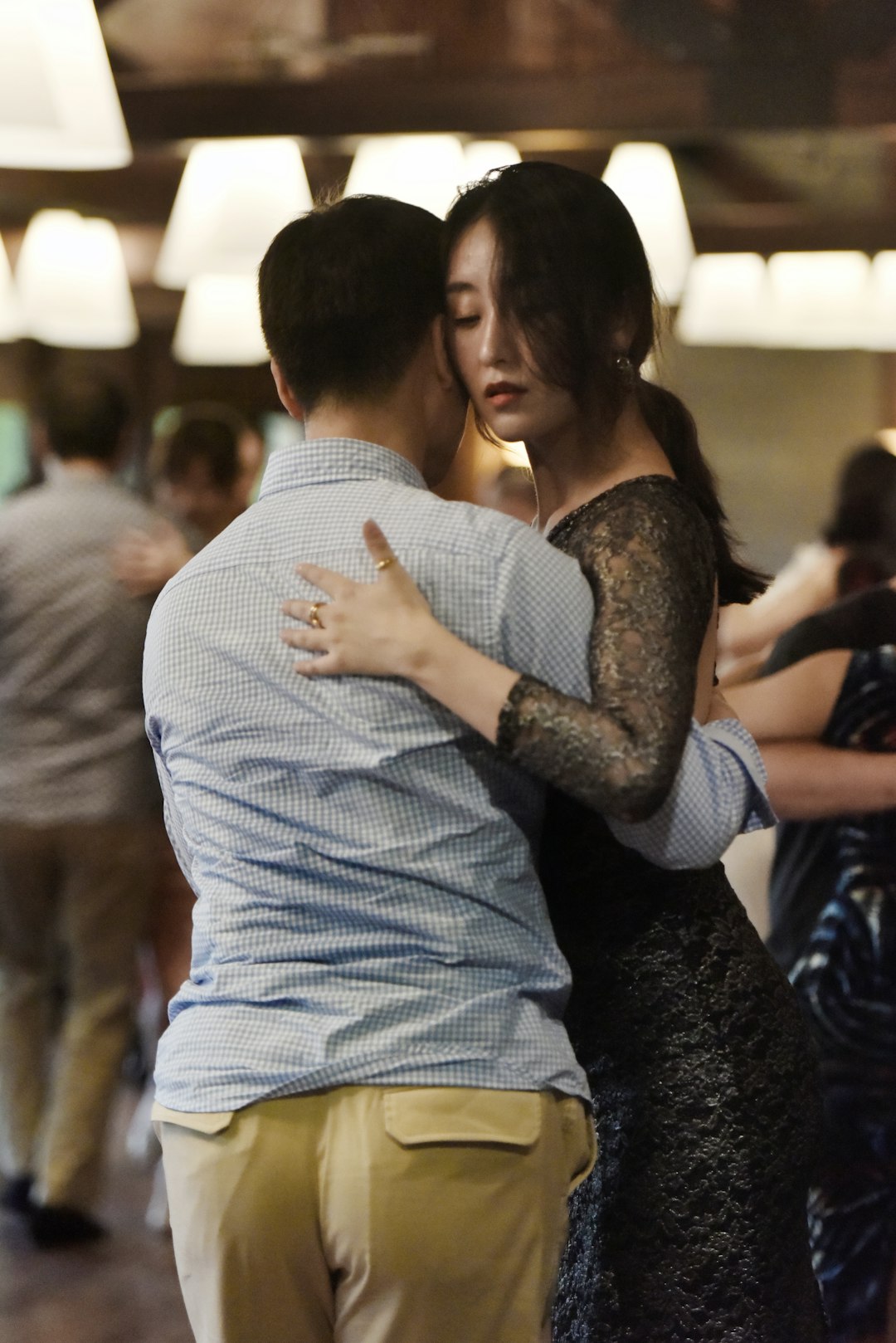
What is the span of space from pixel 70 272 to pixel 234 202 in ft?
3.05

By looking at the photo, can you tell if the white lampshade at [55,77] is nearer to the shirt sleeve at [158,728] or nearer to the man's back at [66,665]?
the man's back at [66,665]

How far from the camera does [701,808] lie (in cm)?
126

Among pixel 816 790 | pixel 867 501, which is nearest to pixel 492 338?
pixel 816 790

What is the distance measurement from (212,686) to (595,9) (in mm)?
3119

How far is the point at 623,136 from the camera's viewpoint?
461 centimetres

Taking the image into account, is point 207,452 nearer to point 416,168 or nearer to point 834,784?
point 416,168

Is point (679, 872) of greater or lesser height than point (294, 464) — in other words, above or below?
below

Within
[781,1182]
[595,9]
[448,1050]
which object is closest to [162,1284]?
[781,1182]

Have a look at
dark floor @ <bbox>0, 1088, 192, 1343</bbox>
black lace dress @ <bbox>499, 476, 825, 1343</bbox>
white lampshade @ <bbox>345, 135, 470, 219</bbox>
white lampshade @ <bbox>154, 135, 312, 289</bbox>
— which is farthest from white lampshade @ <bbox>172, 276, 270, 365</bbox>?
black lace dress @ <bbox>499, 476, 825, 1343</bbox>

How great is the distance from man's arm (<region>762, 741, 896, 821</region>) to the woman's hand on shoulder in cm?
108

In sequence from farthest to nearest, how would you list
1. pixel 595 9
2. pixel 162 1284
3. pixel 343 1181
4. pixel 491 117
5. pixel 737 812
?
pixel 491 117 < pixel 595 9 < pixel 162 1284 < pixel 737 812 < pixel 343 1181

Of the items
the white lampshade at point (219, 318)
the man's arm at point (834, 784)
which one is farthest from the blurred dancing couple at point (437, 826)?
the white lampshade at point (219, 318)

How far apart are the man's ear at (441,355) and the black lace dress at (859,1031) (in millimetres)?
1036

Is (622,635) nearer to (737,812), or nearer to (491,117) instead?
(737,812)
